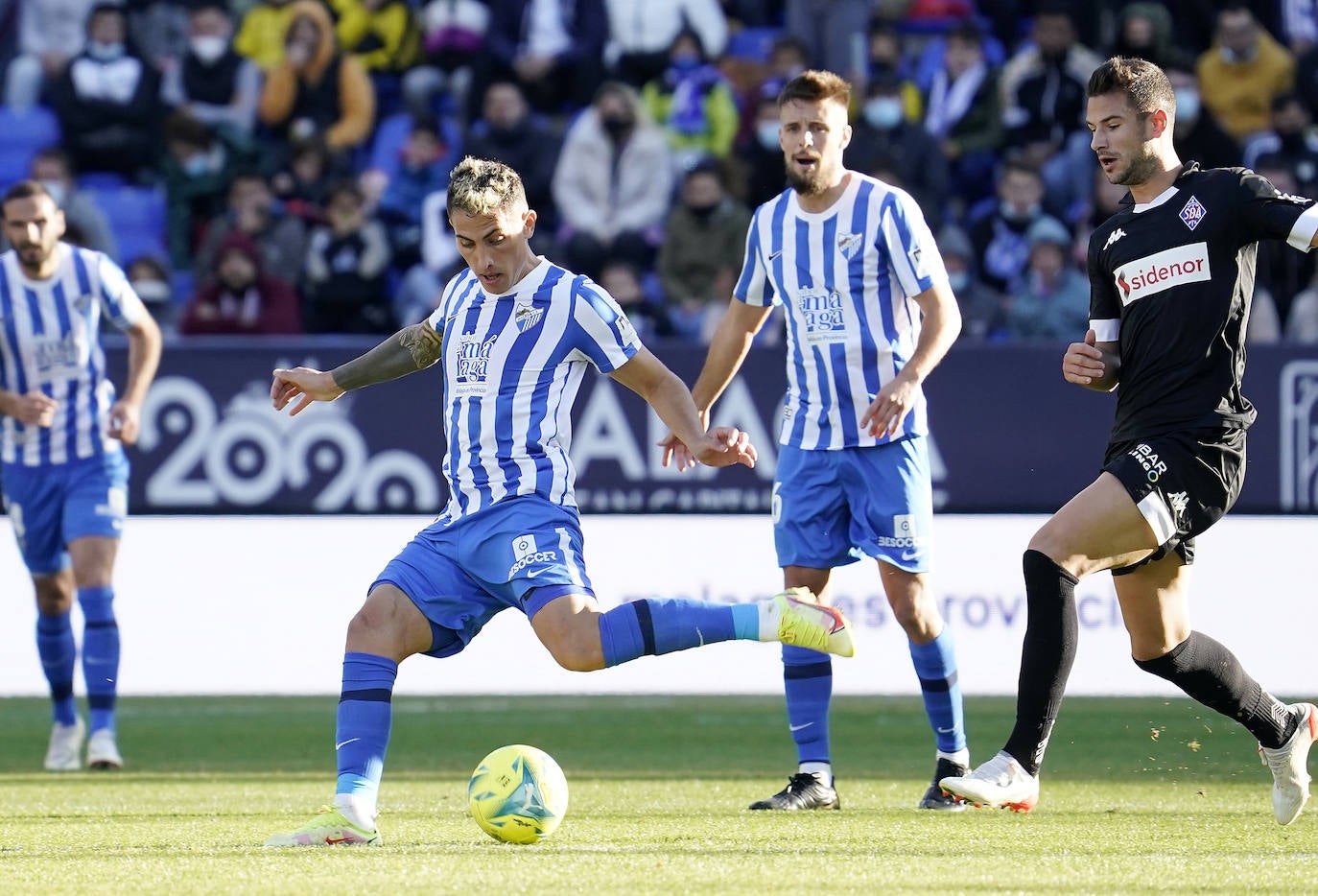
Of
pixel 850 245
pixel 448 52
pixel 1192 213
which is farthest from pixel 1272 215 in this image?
pixel 448 52

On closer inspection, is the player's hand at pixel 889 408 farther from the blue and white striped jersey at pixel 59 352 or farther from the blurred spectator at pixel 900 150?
the blurred spectator at pixel 900 150

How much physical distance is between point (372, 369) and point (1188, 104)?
9.44m

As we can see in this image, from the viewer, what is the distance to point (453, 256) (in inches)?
522

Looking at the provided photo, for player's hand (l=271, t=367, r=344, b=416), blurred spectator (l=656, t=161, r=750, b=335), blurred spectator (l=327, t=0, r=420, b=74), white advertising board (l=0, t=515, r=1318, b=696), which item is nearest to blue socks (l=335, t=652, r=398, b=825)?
player's hand (l=271, t=367, r=344, b=416)

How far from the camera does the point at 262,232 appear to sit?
13.5 metres

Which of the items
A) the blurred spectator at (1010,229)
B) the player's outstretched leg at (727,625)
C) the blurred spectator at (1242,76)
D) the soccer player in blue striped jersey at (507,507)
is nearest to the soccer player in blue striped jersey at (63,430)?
the soccer player in blue striped jersey at (507,507)

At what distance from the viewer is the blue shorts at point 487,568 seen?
516 centimetres

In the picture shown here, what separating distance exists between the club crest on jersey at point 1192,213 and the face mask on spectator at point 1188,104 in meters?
8.35

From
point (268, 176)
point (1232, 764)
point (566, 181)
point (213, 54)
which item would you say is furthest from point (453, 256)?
point (1232, 764)

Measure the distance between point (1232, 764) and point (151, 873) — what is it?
4334mm

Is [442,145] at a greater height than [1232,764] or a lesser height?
greater

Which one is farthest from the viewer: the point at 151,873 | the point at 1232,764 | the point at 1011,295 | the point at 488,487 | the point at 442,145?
the point at 442,145

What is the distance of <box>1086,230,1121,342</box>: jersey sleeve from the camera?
219 inches

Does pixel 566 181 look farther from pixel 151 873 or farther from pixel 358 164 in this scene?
pixel 151 873
